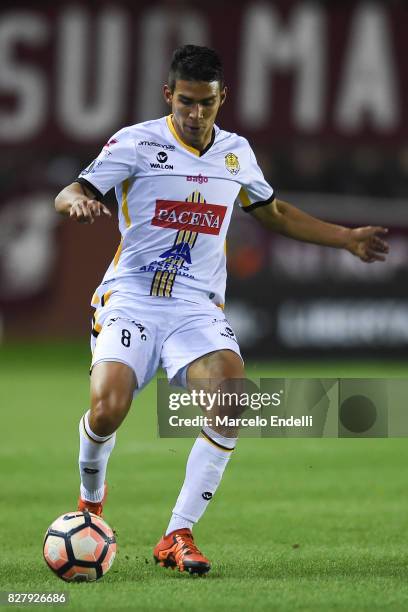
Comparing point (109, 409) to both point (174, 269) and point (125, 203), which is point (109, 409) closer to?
point (174, 269)

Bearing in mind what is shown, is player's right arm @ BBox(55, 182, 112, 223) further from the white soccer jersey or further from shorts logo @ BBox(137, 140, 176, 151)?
shorts logo @ BBox(137, 140, 176, 151)

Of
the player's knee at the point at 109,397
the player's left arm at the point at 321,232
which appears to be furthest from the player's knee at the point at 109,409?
the player's left arm at the point at 321,232

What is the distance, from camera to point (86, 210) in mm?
5871

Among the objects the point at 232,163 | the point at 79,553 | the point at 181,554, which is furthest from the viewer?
the point at 232,163

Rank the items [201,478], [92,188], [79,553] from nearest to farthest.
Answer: [79,553] → [201,478] → [92,188]

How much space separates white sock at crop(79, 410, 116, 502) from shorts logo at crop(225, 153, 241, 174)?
1.38m

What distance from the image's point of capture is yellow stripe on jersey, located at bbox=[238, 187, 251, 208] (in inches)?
270

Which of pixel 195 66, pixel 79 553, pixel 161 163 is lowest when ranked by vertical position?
pixel 79 553

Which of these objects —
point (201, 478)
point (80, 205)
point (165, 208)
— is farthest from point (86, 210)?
point (201, 478)

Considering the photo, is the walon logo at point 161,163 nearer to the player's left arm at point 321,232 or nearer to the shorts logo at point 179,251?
the shorts logo at point 179,251

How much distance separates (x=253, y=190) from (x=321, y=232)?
0.44 meters

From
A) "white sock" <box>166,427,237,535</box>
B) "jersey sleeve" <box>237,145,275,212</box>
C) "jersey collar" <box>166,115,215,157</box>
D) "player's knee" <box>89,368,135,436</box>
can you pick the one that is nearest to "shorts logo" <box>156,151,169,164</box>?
"jersey collar" <box>166,115,215,157</box>

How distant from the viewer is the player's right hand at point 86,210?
5.83 m

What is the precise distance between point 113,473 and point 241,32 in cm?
1031
